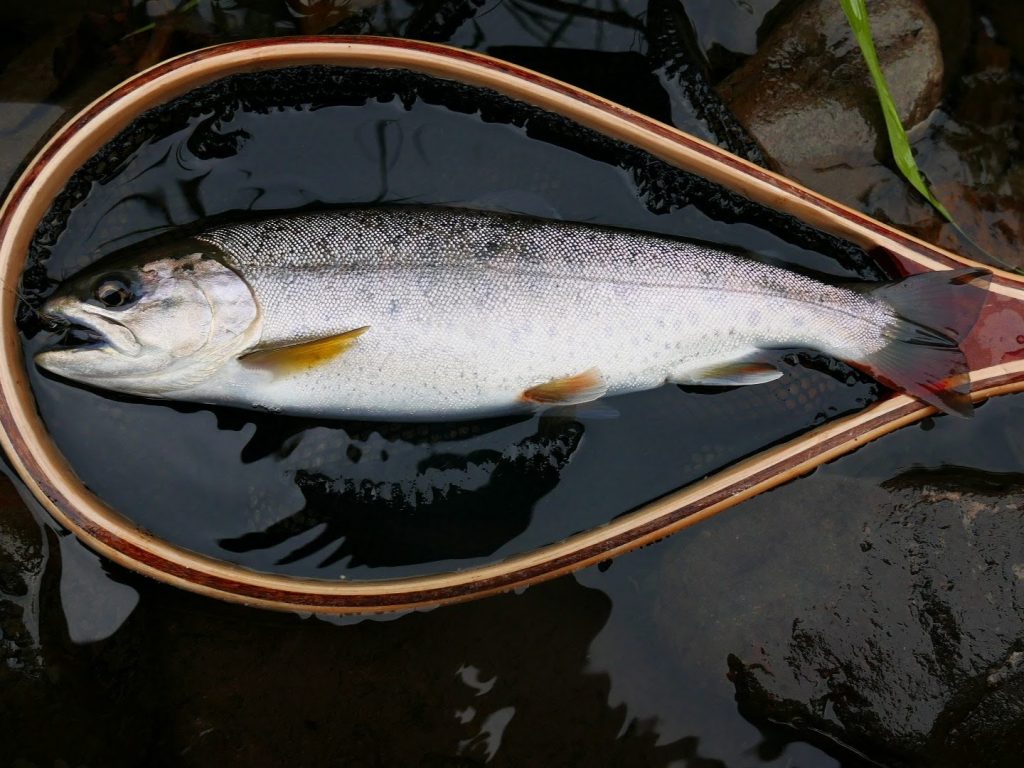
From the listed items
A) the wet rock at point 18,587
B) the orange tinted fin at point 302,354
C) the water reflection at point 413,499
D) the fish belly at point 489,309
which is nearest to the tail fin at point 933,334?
the fish belly at point 489,309

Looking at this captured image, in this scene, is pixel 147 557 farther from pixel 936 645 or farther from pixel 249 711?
pixel 936 645

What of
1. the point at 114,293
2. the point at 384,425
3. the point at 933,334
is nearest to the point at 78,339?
the point at 114,293

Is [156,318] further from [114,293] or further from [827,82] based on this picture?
[827,82]

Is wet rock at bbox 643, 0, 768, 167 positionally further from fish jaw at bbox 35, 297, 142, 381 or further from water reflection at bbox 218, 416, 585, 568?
fish jaw at bbox 35, 297, 142, 381

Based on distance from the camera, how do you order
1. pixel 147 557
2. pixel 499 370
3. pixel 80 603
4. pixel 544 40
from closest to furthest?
pixel 147 557 → pixel 499 370 → pixel 80 603 → pixel 544 40

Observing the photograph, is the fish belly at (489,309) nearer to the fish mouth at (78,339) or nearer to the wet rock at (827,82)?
the fish mouth at (78,339)

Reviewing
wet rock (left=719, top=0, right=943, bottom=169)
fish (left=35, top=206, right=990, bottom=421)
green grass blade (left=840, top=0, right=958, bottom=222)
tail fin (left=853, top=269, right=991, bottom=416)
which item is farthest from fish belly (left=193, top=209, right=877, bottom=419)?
wet rock (left=719, top=0, right=943, bottom=169)

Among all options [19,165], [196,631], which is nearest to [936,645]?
[196,631]
